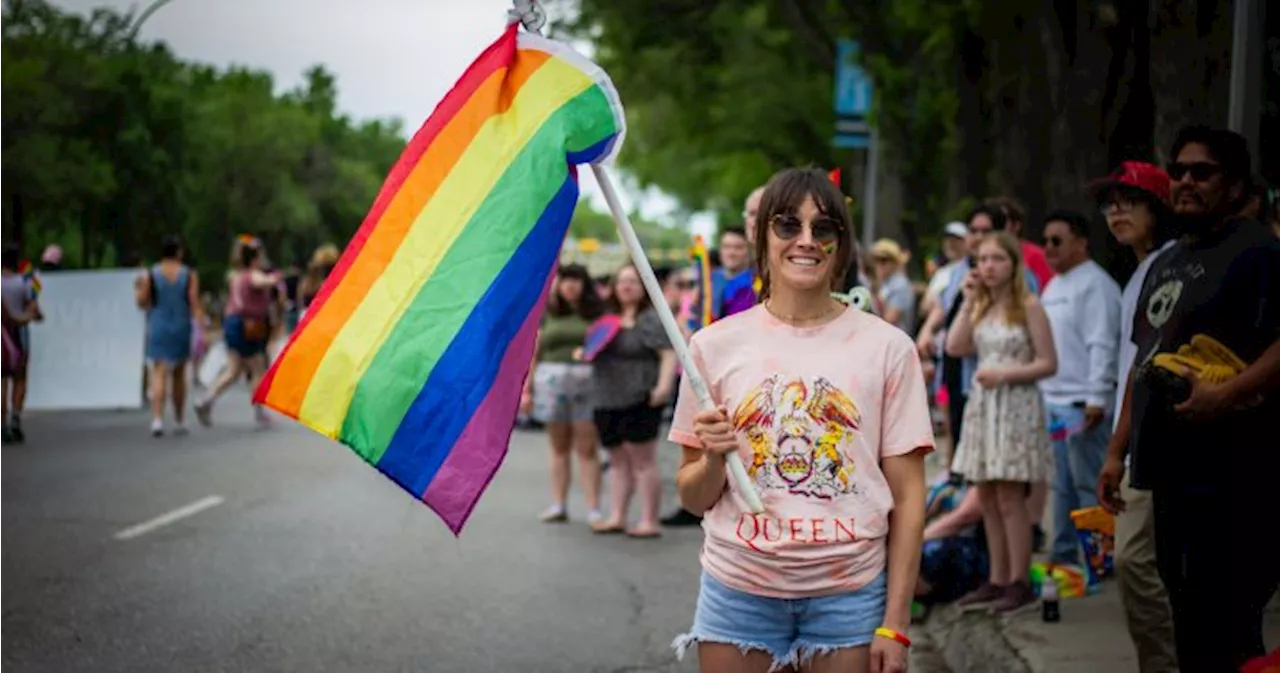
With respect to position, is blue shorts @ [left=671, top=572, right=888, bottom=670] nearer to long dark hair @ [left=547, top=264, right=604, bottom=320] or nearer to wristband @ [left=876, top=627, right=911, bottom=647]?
wristband @ [left=876, top=627, right=911, bottom=647]

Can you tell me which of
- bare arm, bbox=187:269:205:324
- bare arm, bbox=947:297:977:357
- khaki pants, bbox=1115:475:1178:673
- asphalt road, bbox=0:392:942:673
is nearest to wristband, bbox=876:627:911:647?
khaki pants, bbox=1115:475:1178:673

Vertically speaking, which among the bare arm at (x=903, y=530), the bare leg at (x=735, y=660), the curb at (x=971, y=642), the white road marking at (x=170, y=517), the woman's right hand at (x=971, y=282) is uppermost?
the woman's right hand at (x=971, y=282)

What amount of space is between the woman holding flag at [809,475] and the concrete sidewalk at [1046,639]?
318 cm

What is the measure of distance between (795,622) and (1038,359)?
481cm

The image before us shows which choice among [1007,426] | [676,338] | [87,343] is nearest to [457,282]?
[676,338]

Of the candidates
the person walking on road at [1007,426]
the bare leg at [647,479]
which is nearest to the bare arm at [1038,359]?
the person walking on road at [1007,426]

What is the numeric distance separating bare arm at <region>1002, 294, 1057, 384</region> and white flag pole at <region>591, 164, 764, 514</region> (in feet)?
15.2

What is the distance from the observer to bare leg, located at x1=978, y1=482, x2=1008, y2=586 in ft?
28.3

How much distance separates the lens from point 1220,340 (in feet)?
17.2

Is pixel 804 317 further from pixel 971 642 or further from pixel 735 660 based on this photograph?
pixel 971 642

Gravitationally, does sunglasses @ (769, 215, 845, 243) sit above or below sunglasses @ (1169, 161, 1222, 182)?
below

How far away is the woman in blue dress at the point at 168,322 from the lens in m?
17.9

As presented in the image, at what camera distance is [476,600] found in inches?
364

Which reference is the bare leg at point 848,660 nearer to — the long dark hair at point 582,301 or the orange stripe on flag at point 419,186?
the orange stripe on flag at point 419,186
